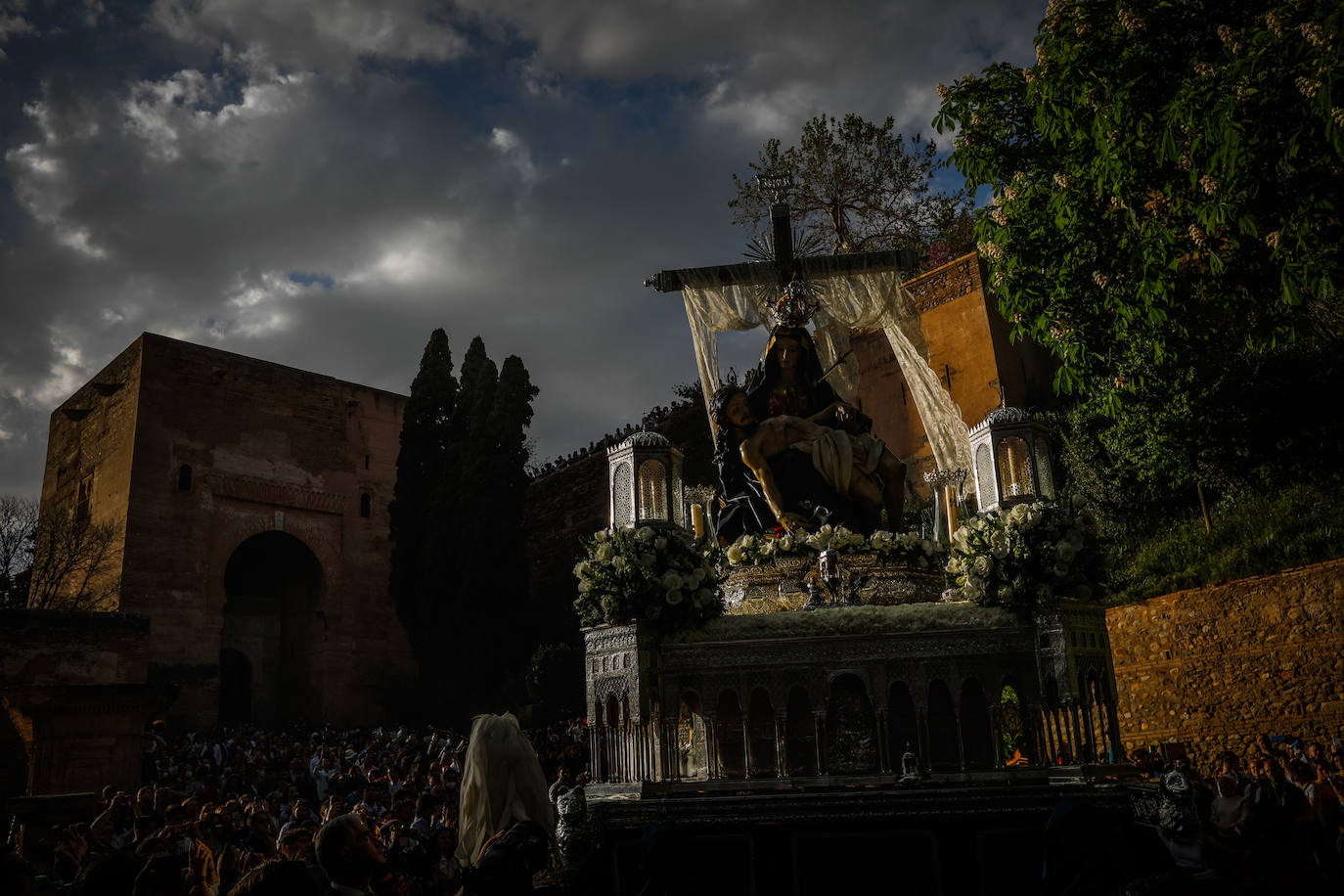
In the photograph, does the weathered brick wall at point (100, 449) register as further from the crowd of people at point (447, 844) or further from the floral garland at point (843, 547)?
the floral garland at point (843, 547)

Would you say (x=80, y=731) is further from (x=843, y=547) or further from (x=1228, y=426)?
(x=1228, y=426)

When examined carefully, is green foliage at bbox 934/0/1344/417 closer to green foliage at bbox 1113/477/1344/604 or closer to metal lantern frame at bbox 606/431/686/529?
metal lantern frame at bbox 606/431/686/529

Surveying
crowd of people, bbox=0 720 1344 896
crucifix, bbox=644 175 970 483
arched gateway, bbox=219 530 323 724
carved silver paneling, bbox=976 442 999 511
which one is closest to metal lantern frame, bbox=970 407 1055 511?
carved silver paneling, bbox=976 442 999 511

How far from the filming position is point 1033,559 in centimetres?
656

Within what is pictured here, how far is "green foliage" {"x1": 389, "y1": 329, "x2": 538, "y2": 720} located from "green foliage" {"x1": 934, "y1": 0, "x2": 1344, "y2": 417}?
17.4 m

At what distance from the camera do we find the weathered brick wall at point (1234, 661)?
45.6 ft

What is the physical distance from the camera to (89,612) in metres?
17.9

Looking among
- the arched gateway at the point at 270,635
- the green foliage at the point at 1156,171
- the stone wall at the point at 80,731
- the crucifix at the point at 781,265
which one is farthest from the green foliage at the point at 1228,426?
the arched gateway at the point at 270,635

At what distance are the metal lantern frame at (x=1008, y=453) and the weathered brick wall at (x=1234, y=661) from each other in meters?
8.17

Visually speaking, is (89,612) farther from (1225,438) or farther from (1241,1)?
(1225,438)

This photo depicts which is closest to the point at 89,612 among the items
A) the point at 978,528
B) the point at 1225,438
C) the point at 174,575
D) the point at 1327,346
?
the point at 174,575

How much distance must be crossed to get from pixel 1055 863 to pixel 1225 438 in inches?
669

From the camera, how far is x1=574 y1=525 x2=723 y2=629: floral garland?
22.2 ft

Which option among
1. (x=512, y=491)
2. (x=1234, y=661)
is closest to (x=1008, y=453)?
(x=1234, y=661)
